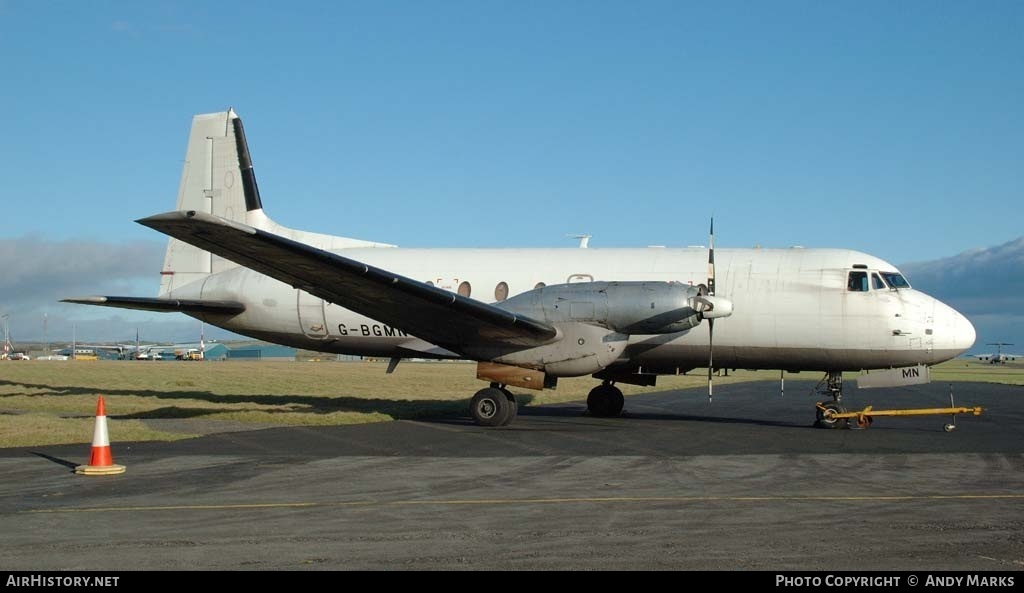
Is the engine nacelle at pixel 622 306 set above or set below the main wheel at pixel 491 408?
above

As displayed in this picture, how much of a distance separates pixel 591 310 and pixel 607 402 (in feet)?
14.1

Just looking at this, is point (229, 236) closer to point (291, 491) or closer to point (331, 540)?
point (291, 491)

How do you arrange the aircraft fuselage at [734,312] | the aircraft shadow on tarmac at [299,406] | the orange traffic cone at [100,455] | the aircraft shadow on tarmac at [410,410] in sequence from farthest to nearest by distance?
the aircraft shadow on tarmac at [299,406]
the aircraft shadow on tarmac at [410,410]
the aircraft fuselage at [734,312]
the orange traffic cone at [100,455]

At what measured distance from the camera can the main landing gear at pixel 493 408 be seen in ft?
59.9

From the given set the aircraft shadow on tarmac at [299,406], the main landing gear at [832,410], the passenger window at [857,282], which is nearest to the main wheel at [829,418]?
the main landing gear at [832,410]

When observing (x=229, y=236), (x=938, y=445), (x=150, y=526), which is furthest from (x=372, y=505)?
(x=938, y=445)

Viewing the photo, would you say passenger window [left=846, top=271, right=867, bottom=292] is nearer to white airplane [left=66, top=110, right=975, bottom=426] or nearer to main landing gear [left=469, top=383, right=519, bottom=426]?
white airplane [left=66, top=110, right=975, bottom=426]

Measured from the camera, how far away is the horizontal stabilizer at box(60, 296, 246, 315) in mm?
19641

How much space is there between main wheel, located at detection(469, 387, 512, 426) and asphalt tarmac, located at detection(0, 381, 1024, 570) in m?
0.73

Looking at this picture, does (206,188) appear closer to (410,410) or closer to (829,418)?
(410,410)

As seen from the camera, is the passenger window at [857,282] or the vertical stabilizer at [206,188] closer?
→ the passenger window at [857,282]

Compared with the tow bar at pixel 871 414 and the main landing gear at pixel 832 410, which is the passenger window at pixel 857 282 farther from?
the tow bar at pixel 871 414

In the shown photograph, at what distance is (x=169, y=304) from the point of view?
20969 mm

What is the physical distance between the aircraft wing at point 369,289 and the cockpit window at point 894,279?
6497mm
